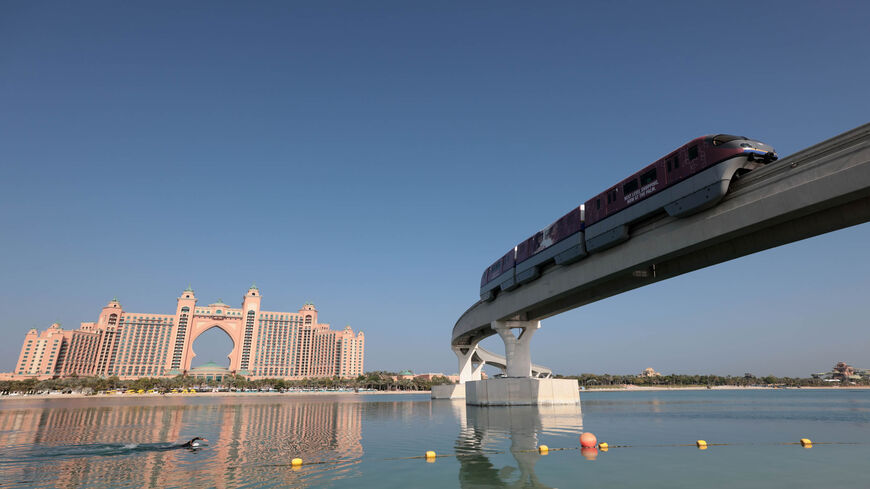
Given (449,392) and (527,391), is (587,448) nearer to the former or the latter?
(527,391)

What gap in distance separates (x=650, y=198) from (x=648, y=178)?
1.47m

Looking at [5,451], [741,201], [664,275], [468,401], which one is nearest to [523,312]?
[468,401]

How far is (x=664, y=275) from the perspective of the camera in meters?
36.3

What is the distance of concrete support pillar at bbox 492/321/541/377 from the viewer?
55719mm

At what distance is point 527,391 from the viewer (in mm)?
52500

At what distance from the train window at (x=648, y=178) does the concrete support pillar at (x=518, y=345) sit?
28.7m

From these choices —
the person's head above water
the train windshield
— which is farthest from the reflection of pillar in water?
the train windshield

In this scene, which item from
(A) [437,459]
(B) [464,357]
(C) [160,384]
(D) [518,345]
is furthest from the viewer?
(C) [160,384]

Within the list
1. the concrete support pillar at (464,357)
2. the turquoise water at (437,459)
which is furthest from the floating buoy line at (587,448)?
the concrete support pillar at (464,357)

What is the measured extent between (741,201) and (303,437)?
29066mm

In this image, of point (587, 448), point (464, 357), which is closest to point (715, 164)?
point (587, 448)

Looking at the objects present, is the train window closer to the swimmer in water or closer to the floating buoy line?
the floating buoy line

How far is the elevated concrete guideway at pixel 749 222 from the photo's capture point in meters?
21.5

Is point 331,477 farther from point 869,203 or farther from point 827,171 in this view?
point 869,203
